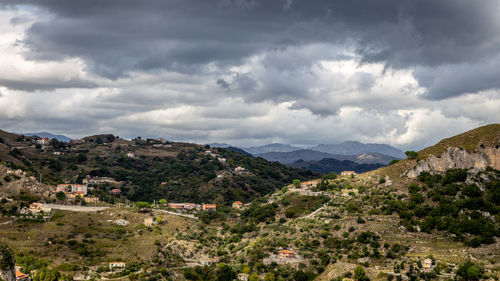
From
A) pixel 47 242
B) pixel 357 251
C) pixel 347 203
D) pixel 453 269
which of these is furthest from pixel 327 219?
pixel 47 242

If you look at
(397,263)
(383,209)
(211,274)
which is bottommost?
(211,274)

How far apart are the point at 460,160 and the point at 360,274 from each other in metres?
40.5

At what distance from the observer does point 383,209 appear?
9094cm

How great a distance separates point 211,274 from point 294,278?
1635cm

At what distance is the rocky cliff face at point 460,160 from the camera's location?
299ft

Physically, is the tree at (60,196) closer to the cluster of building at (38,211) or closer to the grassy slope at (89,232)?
the cluster of building at (38,211)

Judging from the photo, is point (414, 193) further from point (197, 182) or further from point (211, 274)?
point (197, 182)

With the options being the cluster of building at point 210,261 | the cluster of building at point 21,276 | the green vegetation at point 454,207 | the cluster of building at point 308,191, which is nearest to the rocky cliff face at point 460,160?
the green vegetation at point 454,207

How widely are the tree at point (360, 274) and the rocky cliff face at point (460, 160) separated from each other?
38386 millimetres

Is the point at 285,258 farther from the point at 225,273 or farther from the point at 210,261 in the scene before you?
the point at 210,261

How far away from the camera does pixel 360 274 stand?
223 ft

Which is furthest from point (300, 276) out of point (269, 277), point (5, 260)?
point (5, 260)

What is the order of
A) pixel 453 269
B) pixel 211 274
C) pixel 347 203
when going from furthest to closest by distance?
pixel 347 203, pixel 211 274, pixel 453 269

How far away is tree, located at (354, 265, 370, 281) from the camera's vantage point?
67438 mm
